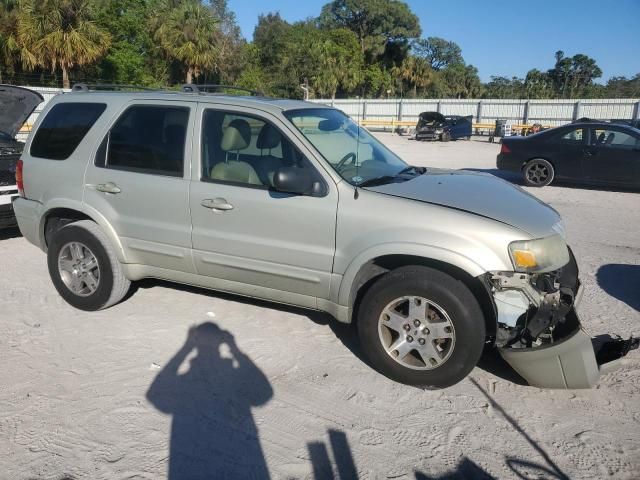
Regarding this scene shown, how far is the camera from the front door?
3893mm

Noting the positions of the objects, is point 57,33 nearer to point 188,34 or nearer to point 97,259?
point 188,34

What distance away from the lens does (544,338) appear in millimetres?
3635

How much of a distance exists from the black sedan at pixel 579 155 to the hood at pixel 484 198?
328 inches

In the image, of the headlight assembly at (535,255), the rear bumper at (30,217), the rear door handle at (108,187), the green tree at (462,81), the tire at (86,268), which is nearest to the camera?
the headlight assembly at (535,255)

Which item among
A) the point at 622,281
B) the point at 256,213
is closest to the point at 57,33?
the point at 256,213

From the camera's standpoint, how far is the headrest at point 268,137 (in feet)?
13.5

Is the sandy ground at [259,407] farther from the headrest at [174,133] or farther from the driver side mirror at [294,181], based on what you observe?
the headrest at [174,133]

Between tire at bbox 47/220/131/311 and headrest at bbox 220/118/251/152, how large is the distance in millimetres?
1407

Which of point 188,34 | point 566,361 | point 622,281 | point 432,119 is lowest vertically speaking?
point 622,281

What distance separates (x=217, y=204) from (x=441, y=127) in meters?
25.7

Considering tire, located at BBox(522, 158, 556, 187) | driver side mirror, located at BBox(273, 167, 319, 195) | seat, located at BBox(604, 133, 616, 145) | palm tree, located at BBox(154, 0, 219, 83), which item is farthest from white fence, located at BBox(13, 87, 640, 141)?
driver side mirror, located at BBox(273, 167, 319, 195)

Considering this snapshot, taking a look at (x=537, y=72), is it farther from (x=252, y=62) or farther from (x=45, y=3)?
(x=45, y=3)

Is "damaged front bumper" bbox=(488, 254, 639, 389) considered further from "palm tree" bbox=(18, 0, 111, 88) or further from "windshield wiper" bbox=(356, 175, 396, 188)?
"palm tree" bbox=(18, 0, 111, 88)

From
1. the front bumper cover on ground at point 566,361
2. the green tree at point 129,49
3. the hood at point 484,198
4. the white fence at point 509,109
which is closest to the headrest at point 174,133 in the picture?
the hood at point 484,198
